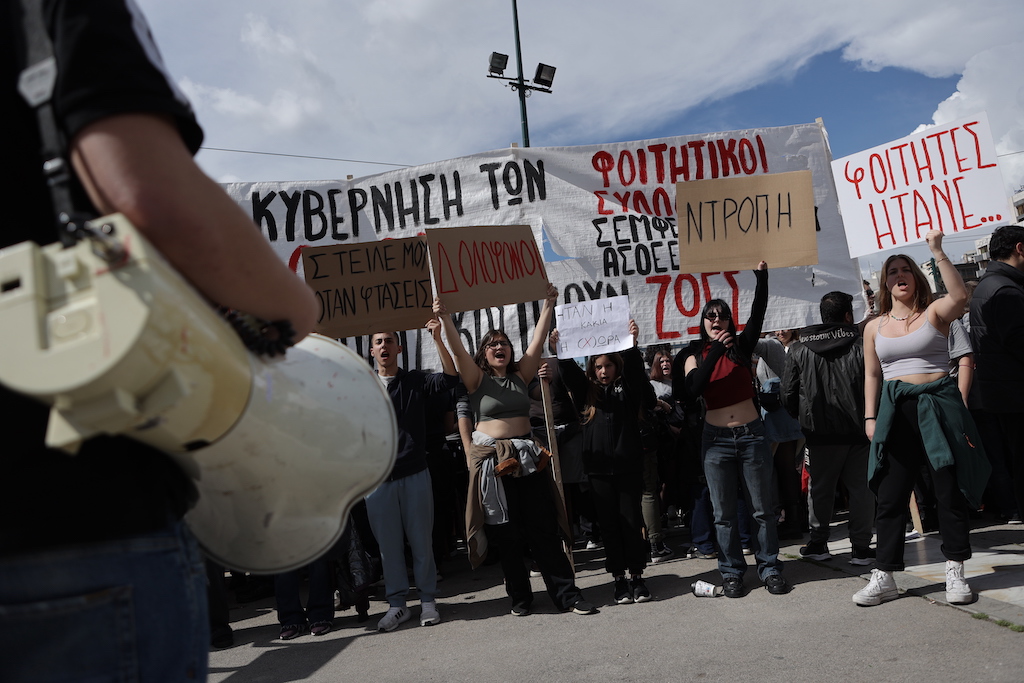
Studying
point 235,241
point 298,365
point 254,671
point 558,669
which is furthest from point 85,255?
point 254,671

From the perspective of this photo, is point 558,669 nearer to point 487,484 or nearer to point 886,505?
point 487,484

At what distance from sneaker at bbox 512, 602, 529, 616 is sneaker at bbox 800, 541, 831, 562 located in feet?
7.41

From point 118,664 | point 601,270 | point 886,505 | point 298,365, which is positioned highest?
point 601,270

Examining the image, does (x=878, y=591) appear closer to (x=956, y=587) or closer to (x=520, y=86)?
(x=956, y=587)

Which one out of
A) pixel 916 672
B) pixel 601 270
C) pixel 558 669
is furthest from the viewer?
pixel 601 270

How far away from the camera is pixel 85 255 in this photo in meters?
0.88

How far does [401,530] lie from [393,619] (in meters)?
0.64

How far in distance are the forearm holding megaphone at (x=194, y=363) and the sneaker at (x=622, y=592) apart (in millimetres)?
4506

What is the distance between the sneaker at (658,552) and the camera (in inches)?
270

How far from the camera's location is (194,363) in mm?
946

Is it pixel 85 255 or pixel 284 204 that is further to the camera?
pixel 284 204

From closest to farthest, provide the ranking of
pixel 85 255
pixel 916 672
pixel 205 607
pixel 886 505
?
pixel 85 255 → pixel 205 607 → pixel 916 672 → pixel 886 505

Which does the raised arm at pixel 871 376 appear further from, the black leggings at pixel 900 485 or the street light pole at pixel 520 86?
the street light pole at pixel 520 86

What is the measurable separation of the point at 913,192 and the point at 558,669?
3.95m
